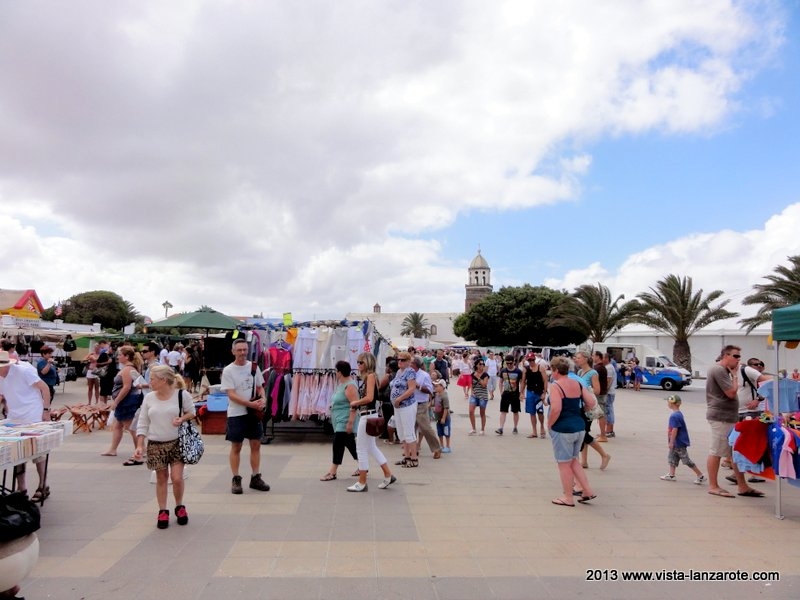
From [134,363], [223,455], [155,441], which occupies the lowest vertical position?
[223,455]

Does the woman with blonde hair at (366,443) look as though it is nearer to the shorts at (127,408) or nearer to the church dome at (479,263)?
the shorts at (127,408)

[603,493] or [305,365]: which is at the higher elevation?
[305,365]

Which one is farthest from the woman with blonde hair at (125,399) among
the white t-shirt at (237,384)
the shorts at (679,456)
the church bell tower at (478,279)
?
the church bell tower at (478,279)

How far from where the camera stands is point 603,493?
6.86 meters

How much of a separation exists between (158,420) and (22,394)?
6.44 feet

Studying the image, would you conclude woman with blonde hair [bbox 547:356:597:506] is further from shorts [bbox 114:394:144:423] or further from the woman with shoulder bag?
shorts [bbox 114:394:144:423]

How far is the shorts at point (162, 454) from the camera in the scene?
5164mm

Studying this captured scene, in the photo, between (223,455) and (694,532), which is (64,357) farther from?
(694,532)

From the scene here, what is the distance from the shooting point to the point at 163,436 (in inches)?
205

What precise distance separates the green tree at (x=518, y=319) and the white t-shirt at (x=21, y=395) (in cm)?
5012

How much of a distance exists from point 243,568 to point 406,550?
1319 millimetres

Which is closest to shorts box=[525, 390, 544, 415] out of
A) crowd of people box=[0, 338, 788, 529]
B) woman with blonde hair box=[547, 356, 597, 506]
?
crowd of people box=[0, 338, 788, 529]

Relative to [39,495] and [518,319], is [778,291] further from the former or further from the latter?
[518,319]

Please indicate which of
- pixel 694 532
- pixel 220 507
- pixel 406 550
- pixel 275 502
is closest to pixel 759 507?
pixel 694 532
